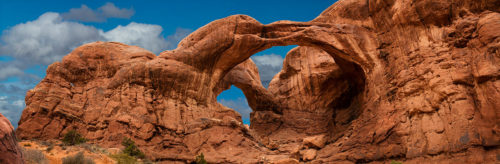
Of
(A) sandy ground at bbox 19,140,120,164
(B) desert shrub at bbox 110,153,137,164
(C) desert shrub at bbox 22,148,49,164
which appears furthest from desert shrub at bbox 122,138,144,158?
(C) desert shrub at bbox 22,148,49,164

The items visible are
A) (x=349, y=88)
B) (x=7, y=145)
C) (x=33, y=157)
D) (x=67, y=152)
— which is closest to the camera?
(x=7, y=145)

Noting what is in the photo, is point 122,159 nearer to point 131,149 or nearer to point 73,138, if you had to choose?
point 131,149

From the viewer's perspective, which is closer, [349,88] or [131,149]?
[131,149]

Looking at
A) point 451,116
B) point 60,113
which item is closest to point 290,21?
point 451,116

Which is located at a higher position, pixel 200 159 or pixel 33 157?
pixel 200 159

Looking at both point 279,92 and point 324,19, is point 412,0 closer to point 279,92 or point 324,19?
point 324,19

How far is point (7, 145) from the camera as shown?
6.27 meters

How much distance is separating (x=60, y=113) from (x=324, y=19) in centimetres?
1612

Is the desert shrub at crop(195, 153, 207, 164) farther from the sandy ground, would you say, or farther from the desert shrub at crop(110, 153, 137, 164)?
the sandy ground

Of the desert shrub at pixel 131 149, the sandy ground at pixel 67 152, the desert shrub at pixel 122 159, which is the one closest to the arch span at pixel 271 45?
the desert shrub at pixel 131 149

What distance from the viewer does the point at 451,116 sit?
17094 millimetres

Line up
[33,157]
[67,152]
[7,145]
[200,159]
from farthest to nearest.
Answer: [200,159] → [67,152] → [33,157] → [7,145]

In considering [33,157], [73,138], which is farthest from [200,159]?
[33,157]

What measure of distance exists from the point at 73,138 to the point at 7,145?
1323 centimetres
